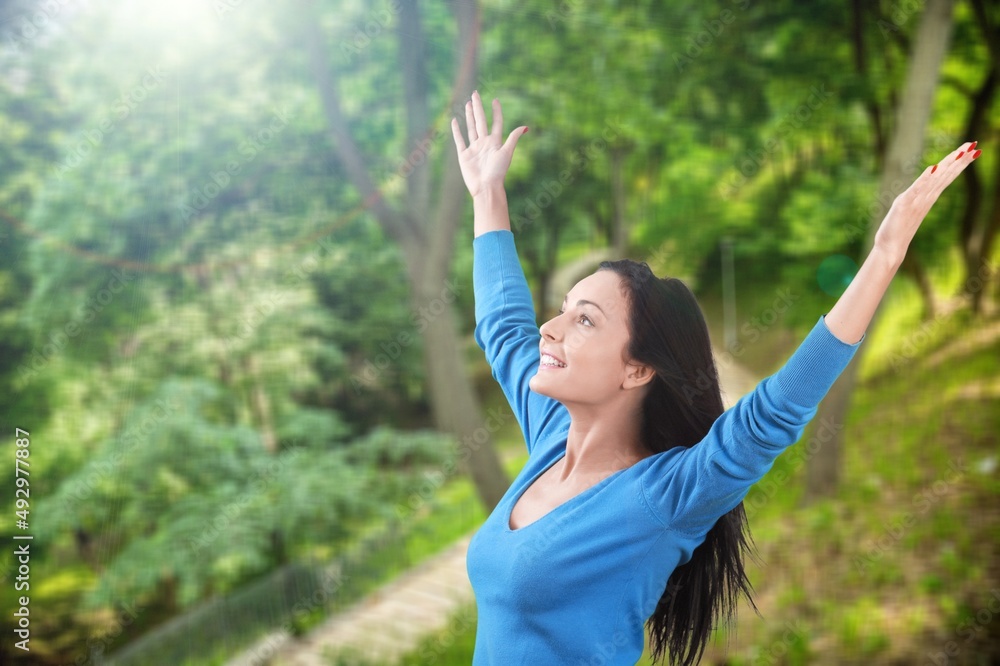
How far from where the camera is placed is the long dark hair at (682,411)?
56 cm

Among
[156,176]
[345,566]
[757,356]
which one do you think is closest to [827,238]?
[757,356]

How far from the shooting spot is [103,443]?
233 cm

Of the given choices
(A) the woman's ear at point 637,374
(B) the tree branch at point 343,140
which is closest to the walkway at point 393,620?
(B) the tree branch at point 343,140

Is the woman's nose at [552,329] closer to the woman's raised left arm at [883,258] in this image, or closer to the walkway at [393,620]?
the woman's raised left arm at [883,258]

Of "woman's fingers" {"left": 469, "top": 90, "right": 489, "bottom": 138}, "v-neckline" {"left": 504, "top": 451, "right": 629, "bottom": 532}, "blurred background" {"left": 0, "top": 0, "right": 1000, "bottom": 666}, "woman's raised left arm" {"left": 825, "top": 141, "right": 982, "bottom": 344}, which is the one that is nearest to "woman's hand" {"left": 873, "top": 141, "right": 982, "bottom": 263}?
"woman's raised left arm" {"left": 825, "top": 141, "right": 982, "bottom": 344}

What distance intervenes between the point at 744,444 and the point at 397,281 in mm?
2450

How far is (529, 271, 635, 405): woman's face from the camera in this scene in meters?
0.56

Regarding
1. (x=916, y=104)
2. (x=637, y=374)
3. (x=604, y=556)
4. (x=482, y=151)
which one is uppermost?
(x=916, y=104)

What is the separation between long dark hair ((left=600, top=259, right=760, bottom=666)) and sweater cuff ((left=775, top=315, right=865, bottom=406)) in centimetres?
10

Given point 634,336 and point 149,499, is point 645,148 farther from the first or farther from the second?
point 634,336

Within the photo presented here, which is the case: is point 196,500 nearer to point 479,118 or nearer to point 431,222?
point 431,222

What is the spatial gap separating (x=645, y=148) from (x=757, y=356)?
0.82 m

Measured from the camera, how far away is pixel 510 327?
0.70 m

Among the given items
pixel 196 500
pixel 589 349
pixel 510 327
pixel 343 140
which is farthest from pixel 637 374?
pixel 196 500
